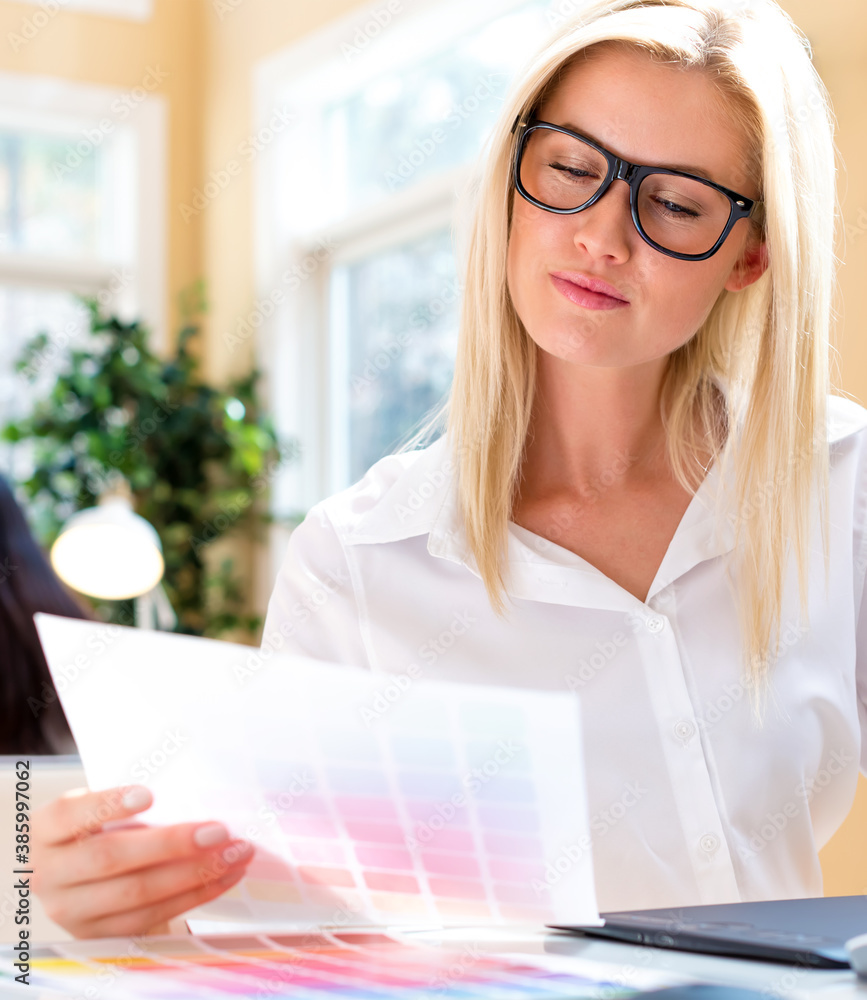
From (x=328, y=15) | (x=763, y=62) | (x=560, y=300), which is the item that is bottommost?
(x=560, y=300)

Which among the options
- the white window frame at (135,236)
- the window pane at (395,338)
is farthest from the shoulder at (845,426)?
the white window frame at (135,236)

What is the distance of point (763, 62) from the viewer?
114 cm

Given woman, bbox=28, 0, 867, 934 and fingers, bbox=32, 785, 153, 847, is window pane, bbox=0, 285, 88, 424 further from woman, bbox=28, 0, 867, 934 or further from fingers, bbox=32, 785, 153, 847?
fingers, bbox=32, 785, 153, 847

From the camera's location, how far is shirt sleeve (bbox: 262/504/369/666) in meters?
1.17

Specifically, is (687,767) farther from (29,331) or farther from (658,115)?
(29,331)

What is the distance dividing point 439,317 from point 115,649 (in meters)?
3.16

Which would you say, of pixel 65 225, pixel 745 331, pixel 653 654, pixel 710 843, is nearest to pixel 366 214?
pixel 65 225

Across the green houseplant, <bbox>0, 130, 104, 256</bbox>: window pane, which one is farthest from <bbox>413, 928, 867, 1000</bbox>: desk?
<bbox>0, 130, 104, 256</bbox>: window pane

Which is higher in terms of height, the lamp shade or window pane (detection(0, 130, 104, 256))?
window pane (detection(0, 130, 104, 256))

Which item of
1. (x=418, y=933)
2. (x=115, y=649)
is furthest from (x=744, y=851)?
(x=115, y=649)

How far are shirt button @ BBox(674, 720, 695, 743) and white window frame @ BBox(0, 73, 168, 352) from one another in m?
3.77

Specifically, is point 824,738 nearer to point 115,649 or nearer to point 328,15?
point 115,649

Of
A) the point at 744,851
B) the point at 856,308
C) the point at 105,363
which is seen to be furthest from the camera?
the point at 105,363

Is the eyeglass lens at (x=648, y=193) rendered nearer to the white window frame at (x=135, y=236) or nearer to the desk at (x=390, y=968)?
the desk at (x=390, y=968)
